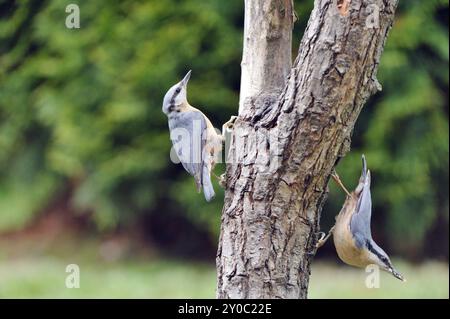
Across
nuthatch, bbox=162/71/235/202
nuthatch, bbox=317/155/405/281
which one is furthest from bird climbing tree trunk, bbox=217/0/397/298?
nuthatch, bbox=162/71/235/202

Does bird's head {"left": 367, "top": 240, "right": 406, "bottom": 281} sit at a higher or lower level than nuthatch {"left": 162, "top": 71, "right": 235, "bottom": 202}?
lower

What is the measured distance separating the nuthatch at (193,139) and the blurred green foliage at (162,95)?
1972 millimetres

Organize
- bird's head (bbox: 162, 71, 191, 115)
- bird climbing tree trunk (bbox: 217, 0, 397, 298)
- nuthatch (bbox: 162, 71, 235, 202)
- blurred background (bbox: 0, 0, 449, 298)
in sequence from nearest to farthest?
bird climbing tree trunk (bbox: 217, 0, 397, 298), nuthatch (bbox: 162, 71, 235, 202), bird's head (bbox: 162, 71, 191, 115), blurred background (bbox: 0, 0, 449, 298)

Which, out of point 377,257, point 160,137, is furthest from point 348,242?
point 160,137

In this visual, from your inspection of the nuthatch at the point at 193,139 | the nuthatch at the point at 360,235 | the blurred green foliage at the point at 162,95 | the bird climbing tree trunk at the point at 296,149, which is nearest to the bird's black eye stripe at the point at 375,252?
the nuthatch at the point at 360,235

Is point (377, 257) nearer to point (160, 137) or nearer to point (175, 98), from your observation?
point (175, 98)

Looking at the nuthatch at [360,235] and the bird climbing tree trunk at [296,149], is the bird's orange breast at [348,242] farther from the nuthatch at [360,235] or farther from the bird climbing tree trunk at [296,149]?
the bird climbing tree trunk at [296,149]

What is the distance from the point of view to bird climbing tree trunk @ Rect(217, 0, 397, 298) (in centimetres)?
344

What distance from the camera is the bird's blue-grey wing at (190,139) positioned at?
15.3ft

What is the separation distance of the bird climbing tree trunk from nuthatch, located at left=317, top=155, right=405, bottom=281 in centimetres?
62

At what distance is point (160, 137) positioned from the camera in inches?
275

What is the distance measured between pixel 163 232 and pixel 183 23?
2.11 meters

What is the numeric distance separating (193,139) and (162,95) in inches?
90.7

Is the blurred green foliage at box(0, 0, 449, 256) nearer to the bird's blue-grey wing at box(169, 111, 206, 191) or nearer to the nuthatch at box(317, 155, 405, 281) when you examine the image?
the bird's blue-grey wing at box(169, 111, 206, 191)
